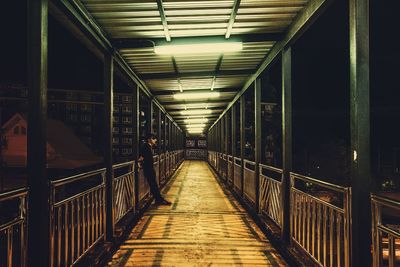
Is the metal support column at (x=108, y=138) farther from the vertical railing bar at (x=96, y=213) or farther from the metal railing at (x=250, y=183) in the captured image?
the metal railing at (x=250, y=183)

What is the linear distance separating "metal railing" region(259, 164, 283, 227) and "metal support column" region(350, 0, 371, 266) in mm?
2847

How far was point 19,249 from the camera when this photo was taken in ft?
9.75

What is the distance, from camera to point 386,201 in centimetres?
264

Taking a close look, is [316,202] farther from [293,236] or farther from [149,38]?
[149,38]

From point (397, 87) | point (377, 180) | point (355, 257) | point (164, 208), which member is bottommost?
point (377, 180)

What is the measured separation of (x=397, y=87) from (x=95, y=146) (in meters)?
60.5

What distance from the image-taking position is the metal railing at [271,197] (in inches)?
244

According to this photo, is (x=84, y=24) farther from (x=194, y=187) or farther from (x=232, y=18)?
(x=194, y=187)

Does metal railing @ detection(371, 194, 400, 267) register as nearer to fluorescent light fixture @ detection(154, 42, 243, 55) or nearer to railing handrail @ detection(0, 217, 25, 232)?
railing handrail @ detection(0, 217, 25, 232)

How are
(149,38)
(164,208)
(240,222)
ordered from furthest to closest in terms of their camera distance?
(164,208) < (240,222) < (149,38)

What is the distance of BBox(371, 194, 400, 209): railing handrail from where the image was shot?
97.2 inches

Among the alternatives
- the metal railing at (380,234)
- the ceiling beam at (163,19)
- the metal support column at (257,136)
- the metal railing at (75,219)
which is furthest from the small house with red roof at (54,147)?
the metal railing at (380,234)

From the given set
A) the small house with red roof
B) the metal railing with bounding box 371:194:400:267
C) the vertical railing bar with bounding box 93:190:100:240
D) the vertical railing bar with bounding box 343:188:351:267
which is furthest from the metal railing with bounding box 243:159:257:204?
the small house with red roof

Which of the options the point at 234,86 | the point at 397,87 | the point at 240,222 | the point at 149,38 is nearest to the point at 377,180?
the point at 397,87
